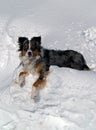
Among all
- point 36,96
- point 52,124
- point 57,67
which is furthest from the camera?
point 57,67

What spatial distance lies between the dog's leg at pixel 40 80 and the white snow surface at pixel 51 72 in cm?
10

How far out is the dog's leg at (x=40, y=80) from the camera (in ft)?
27.6

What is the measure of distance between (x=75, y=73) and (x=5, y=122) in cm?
188

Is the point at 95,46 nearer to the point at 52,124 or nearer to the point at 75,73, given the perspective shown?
the point at 75,73

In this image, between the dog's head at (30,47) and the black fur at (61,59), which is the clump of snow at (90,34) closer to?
the black fur at (61,59)

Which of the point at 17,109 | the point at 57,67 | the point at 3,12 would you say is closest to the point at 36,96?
the point at 17,109

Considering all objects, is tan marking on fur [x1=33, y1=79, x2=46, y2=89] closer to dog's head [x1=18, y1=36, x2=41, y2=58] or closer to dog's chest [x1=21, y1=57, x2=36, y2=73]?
dog's chest [x1=21, y1=57, x2=36, y2=73]

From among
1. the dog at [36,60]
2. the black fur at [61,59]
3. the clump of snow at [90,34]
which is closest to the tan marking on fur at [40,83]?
the dog at [36,60]

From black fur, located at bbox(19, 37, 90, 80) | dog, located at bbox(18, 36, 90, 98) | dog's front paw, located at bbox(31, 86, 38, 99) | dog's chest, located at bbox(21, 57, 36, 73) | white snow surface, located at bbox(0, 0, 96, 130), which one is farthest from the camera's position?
black fur, located at bbox(19, 37, 90, 80)

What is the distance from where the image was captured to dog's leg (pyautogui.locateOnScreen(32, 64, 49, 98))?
27.6 ft

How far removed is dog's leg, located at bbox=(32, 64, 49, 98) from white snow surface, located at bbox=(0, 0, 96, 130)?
3.9 inches

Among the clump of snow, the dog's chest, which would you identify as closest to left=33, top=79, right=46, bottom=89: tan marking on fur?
the dog's chest

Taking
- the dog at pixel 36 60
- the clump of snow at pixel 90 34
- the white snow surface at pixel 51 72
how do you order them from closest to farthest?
1. the white snow surface at pixel 51 72
2. the dog at pixel 36 60
3. the clump of snow at pixel 90 34

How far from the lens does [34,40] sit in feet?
28.7
